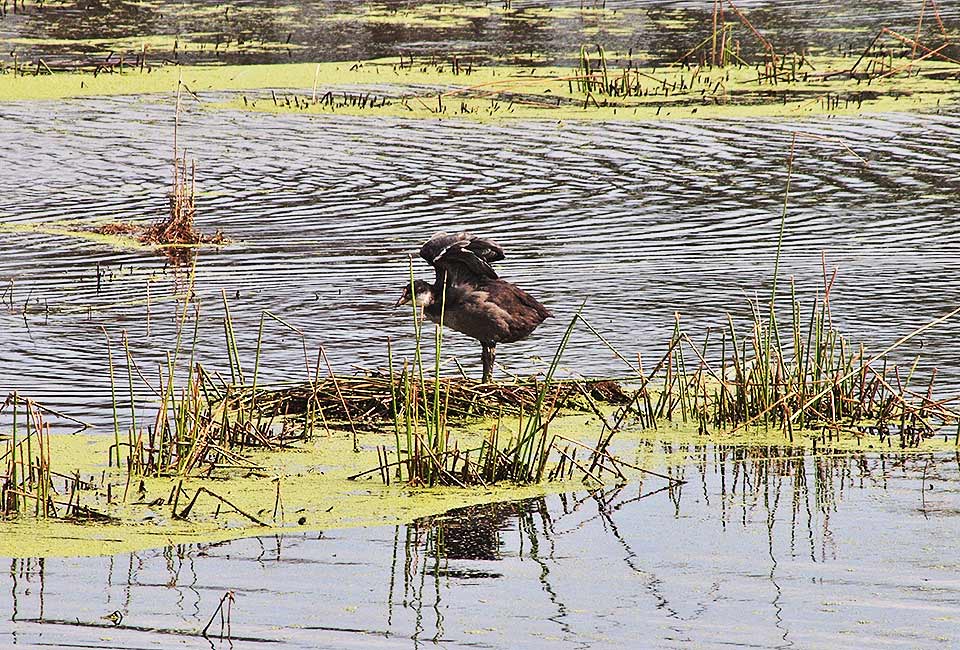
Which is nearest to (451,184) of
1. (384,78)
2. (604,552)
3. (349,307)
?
(349,307)

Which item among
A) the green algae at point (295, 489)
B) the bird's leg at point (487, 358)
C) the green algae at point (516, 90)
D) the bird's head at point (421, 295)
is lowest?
the green algae at point (295, 489)

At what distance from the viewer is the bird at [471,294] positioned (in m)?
7.21

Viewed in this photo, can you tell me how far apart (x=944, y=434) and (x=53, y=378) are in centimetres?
413

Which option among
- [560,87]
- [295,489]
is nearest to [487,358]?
[295,489]

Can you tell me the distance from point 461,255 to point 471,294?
0.60 feet

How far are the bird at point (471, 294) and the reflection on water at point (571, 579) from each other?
166 centimetres

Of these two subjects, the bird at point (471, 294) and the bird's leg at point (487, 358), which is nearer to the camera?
the bird at point (471, 294)

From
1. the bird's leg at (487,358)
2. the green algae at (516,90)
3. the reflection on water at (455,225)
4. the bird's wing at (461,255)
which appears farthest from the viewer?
the green algae at (516,90)

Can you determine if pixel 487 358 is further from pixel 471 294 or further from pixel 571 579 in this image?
pixel 571 579

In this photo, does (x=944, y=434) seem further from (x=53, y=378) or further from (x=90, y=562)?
(x=53, y=378)

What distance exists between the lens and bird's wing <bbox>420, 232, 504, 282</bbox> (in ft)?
23.5

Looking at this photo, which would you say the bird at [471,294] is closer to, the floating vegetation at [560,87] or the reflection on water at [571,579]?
the reflection on water at [571,579]

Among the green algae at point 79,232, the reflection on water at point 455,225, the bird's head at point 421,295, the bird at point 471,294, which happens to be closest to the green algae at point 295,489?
the bird at point 471,294

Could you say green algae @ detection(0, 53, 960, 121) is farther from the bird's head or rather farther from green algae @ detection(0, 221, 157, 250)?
the bird's head
